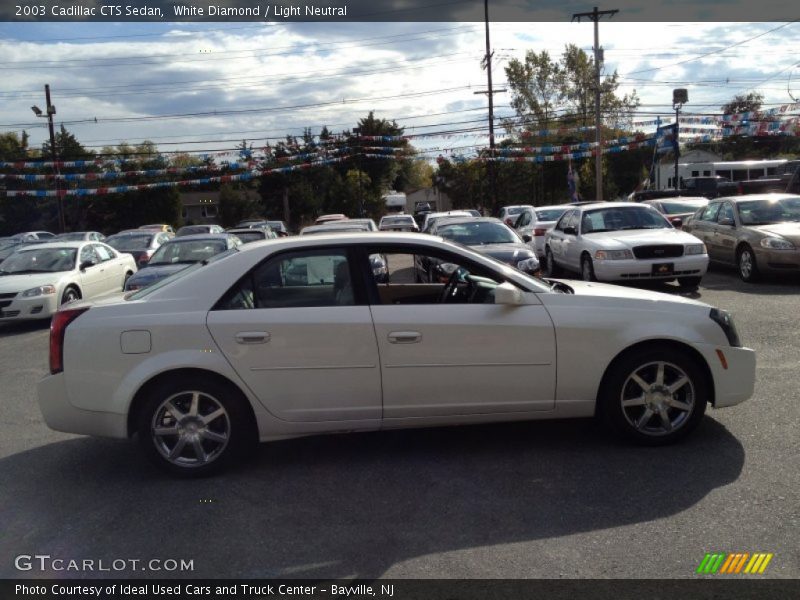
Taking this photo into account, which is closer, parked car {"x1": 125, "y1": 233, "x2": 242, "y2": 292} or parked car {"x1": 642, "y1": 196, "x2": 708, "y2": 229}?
parked car {"x1": 125, "y1": 233, "x2": 242, "y2": 292}

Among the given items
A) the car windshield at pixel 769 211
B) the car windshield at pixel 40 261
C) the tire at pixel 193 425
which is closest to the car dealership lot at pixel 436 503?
the tire at pixel 193 425

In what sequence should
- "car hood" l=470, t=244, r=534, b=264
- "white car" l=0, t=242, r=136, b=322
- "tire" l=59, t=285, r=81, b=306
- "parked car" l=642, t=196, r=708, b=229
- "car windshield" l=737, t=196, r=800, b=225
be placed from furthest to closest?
1. "parked car" l=642, t=196, r=708, b=229
2. "car windshield" l=737, t=196, r=800, b=225
3. "tire" l=59, t=285, r=81, b=306
4. "white car" l=0, t=242, r=136, b=322
5. "car hood" l=470, t=244, r=534, b=264

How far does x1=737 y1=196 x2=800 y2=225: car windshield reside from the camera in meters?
14.0

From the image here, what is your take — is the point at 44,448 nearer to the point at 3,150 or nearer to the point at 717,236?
the point at 717,236

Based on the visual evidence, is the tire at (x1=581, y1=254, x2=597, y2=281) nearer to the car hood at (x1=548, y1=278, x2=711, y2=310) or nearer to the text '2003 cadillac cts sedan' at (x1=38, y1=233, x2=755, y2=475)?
the car hood at (x1=548, y1=278, x2=711, y2=310)

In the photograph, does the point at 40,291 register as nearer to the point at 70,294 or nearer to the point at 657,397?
the point at 70,294

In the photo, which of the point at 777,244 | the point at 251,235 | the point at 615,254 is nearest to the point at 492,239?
the point at 615,254

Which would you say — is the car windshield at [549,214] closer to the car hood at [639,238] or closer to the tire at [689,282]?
the car hood at [639,238]

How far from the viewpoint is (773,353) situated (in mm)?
7871

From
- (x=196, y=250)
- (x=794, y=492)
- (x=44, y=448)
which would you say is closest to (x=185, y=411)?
(x=44, y=448)

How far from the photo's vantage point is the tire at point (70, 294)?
13.2m

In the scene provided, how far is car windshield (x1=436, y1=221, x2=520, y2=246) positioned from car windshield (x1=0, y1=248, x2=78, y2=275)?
6973mm

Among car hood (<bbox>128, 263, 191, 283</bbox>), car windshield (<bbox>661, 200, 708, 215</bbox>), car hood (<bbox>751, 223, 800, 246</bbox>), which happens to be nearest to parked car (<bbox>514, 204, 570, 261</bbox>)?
car windshield (<bbox>661, 200, 708, 215</bbox>)

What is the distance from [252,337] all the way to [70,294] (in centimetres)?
993
